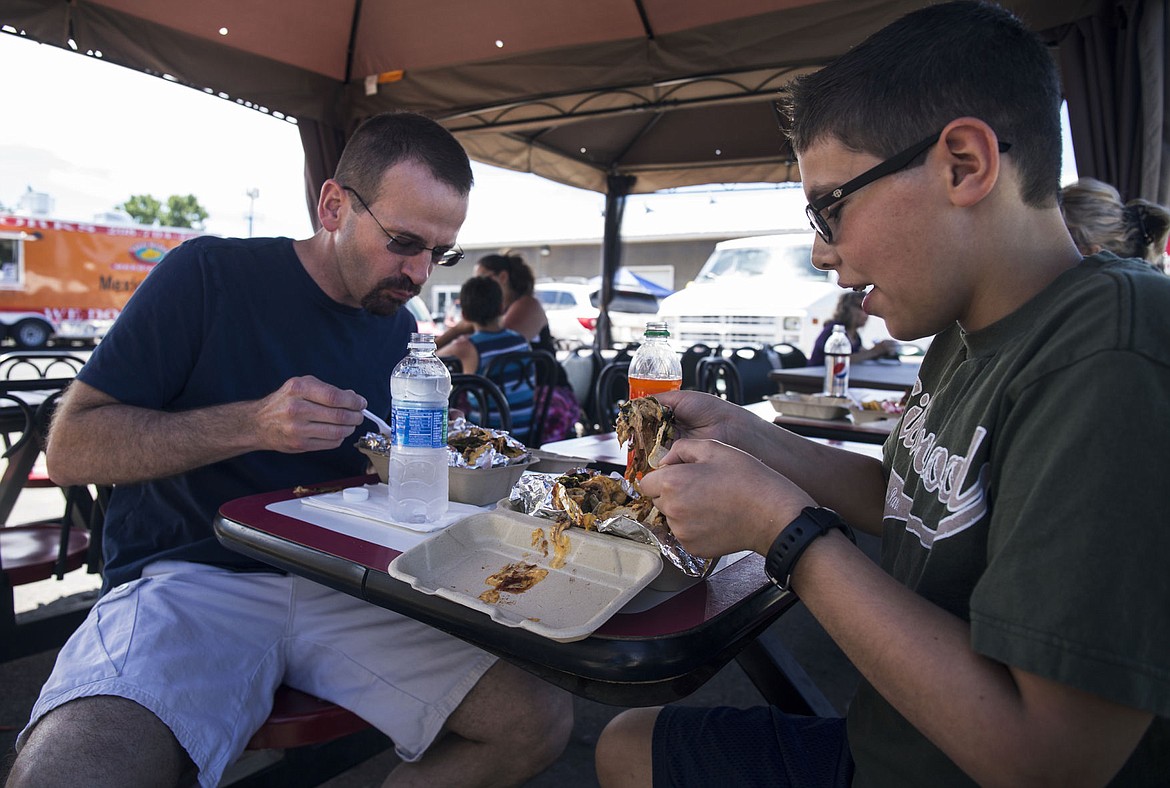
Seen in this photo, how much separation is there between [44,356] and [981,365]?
5230mm

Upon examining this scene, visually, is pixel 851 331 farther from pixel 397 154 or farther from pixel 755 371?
pixel 397 154

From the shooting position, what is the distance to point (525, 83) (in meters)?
4.70

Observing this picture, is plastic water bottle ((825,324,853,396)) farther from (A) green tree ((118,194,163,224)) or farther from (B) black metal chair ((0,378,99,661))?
(A) green tree ((118,194,163,224))

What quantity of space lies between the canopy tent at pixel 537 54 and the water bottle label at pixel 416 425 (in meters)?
3.03

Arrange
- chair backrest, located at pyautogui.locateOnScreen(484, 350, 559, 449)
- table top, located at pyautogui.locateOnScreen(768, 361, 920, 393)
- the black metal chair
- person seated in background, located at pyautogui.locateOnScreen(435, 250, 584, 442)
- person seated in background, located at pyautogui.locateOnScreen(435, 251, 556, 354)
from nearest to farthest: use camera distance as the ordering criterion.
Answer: the black metal chair → chair backrest, located at pyautogui.locateOnScreen(484, 350, 559, 449) → table top, located at pyautogui.locateOnScreen(768, 361, 920, 393) → person seated in background, located at pyautogui.locateOnScreen(435, 250, 584, 442) → person seated in background, located at pyautogui.locateOnScreen(435, 251, 556, 354)

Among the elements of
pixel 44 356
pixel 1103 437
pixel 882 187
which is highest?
pixel 882 187

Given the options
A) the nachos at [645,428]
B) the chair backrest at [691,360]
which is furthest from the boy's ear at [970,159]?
the chair backrest at [691,360]

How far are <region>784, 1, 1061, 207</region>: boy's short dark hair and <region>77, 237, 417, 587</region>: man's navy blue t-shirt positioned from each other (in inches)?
57.2

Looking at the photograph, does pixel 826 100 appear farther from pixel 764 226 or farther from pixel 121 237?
pixel 121 237

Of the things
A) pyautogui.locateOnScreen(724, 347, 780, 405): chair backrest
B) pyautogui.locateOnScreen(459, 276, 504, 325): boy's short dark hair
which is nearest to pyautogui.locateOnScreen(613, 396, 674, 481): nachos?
pyautogui.locateOnScreen(459, 276, 504, 325): boy's short dark hair

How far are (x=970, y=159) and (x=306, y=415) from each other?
1.24 m

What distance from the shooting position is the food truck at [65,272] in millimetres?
14078

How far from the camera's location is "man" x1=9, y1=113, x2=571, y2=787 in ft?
4.24

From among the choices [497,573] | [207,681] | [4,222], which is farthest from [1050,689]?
[4,222]
